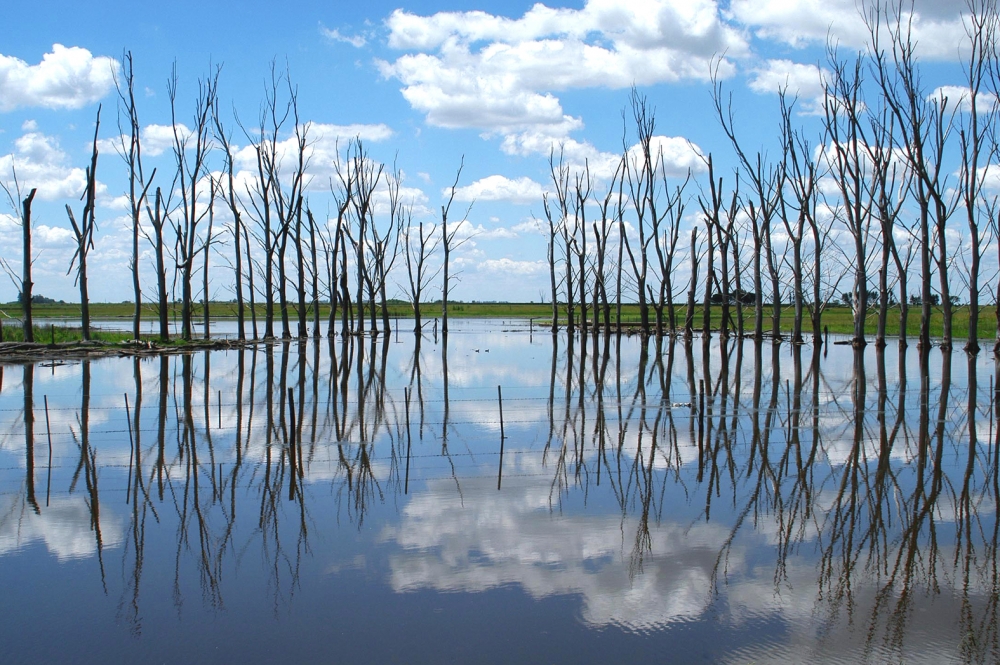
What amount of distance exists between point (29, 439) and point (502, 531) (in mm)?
7276

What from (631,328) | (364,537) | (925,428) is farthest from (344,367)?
(631,328)

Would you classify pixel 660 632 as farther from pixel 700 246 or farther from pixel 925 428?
pixel 700 246

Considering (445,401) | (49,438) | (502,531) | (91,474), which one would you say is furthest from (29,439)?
(502,531)

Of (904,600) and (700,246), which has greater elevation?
(700,246)

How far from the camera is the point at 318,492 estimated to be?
314 inches

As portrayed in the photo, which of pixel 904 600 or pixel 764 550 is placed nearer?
pixel 904 600

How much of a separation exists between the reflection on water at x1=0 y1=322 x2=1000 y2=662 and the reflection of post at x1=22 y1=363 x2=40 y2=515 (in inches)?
2.2

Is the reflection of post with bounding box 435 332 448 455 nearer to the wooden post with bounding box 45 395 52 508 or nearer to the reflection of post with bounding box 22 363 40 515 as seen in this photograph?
the wooden post with bounding box 45 395 52 508

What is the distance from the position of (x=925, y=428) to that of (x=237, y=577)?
9458 millimetres

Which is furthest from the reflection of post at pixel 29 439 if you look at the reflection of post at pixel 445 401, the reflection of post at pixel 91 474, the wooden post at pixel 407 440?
the reflection of post at pixel 445 401

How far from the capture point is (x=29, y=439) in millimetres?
10891

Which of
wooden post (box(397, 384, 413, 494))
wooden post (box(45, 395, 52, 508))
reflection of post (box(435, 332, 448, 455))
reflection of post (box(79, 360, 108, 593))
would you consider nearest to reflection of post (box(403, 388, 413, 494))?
wooden post (box(397, 384, 413, 494))

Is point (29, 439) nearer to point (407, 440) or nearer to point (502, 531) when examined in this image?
point (407, 440)

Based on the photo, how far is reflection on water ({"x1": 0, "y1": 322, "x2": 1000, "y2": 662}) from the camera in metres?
4.82
